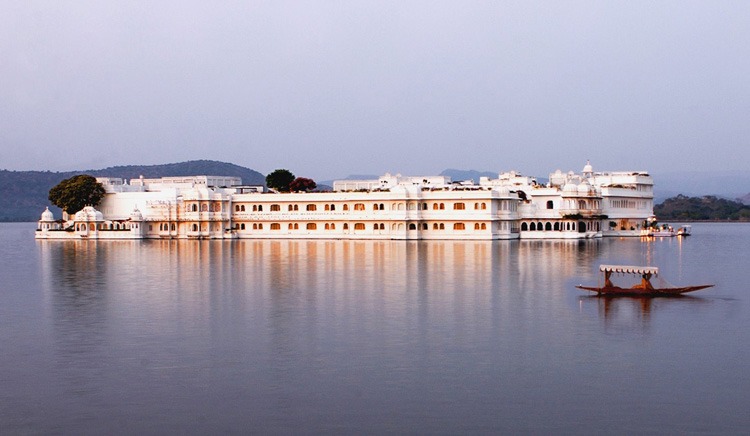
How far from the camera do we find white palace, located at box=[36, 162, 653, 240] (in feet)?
235

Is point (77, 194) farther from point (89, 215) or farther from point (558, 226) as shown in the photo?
point (558, 226)

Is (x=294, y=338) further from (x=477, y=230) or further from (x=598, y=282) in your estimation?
(x=477, y=230)

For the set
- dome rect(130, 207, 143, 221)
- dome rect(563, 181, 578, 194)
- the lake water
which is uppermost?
dome rect(563, 181, 578, 194)

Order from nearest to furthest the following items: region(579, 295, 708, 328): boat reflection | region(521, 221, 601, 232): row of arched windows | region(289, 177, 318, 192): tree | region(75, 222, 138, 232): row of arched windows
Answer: region(579, 295, 708, 328): boat reflection → region(521, 221, 601, 232): row of arched windows → region(75, 222, 138, 232): row of arched windows → region(289, 177, 318, 192): tree

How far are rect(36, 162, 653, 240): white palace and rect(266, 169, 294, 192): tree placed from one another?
746 centimetres

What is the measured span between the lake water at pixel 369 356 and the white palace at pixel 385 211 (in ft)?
114

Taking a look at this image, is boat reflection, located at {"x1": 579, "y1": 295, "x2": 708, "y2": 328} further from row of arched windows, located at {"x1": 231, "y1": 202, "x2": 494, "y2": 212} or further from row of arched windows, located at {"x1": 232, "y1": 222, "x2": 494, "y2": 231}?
row of arched windows, located at {"x1": 232, "y1": 222, "x2": 494, "y2": 231}

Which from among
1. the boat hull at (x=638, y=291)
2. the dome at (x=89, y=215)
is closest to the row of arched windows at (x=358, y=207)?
the dome at (x=89, y=215)

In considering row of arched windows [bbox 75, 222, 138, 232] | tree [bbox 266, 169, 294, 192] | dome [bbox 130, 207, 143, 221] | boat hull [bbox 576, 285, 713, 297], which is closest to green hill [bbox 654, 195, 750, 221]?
tree [bbox 266, 169, 294, 192]

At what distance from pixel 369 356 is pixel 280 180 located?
2975 inches

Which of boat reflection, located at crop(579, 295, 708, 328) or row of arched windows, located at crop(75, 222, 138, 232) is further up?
row of arched windows, located at crop(75, 222, 138, 232)

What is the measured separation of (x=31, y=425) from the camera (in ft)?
47.4

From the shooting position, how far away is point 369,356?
19234mm

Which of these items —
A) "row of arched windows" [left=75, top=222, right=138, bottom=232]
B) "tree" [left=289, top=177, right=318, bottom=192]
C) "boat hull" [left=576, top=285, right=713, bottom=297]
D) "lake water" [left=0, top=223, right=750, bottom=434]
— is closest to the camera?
"lake water" [left=0, top=223, right=750, bottom=434]
